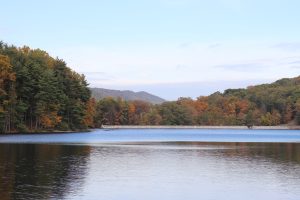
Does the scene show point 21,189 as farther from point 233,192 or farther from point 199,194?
point 233,192

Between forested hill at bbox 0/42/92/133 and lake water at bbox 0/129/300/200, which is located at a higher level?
forested hill at bbox 0/42/92/133

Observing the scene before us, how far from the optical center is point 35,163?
129 ft

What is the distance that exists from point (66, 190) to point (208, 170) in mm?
13925

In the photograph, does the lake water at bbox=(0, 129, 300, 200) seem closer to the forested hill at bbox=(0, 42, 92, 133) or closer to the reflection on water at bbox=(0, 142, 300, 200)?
the reflection on water at bbox=(0, 142, 300, 200)

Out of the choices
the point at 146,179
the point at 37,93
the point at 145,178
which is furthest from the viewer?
the point at 37,93

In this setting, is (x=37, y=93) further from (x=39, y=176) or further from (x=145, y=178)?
(x=145, y=178)

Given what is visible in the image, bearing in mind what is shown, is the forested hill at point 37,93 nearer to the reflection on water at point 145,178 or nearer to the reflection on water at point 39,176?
the reflection on water at point 39,176

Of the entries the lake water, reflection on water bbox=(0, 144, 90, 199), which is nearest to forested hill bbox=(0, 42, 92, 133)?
reflection on water bbox=(0, 144, 90, 199)

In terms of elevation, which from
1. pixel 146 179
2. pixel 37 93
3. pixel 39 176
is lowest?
pixel 146 179

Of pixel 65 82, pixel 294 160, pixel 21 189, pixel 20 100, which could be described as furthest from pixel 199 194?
pixel 65 82

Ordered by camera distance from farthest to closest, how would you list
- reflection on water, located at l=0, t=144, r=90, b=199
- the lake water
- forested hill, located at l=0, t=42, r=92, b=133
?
forested hill, located at l=0, t=42, r=92, b=133 < the lake water < reflection on water, located at l=0, t=144, r=90, b=199

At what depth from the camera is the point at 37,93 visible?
113 meters

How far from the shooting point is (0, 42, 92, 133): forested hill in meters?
103

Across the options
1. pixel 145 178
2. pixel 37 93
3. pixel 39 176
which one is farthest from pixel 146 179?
pixel 37 93
